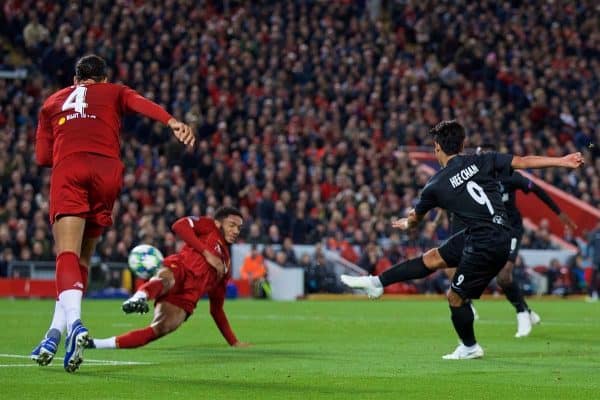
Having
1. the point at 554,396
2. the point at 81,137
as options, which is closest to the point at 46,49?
the point at 81,137

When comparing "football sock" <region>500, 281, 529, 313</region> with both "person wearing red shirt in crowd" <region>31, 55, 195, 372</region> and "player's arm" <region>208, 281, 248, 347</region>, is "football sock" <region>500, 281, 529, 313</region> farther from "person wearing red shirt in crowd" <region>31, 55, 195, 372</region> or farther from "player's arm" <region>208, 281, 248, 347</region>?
"person wearing red shirt in crowd" <region>31, 55, 195, 372</region>

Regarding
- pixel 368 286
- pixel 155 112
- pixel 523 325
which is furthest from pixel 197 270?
pixel 523 325

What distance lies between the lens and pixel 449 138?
12117mm

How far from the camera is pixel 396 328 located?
17.9m

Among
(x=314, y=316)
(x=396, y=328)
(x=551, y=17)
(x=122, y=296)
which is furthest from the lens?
(x=551, y=17)

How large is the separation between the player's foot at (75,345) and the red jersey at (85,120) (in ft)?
5.21

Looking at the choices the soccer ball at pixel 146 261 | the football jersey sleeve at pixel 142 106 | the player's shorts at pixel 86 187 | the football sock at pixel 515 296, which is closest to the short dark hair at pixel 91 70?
the football jersey sleeve at pixel 142 106

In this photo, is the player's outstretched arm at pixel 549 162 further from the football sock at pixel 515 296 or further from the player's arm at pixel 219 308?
the football sock at pixel 515 296

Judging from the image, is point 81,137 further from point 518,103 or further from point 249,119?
point 518,103

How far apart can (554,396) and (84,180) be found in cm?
408

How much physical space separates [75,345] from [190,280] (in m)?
4.13

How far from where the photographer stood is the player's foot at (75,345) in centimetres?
940

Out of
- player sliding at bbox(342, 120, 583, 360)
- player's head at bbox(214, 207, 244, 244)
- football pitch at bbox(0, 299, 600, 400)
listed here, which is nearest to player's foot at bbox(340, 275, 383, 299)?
football pitch at bbox(0, 299, 600, 400)

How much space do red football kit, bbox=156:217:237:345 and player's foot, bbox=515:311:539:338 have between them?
4.09m
